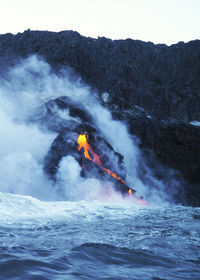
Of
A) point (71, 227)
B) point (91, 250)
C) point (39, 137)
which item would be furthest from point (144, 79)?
point (91, 250)

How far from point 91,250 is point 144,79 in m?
42.0

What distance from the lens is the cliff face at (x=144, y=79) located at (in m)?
34.0

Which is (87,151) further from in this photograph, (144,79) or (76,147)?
(144,79)

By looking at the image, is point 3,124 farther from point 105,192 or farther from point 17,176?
point 105,192

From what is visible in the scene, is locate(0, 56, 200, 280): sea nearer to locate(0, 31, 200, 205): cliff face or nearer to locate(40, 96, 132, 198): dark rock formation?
locate(40, 96, 132, 198): dark rock formation

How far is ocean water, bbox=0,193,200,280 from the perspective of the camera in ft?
14.5

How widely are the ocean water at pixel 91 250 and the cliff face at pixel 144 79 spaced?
24.1 metres

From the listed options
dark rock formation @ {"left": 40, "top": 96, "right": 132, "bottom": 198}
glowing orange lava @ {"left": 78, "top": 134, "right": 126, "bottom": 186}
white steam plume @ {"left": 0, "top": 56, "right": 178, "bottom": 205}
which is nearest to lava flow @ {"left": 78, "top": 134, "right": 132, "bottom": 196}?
glowing orange lava @ {"left": 78, "top": 134, "right": 126, "bottom": 186}

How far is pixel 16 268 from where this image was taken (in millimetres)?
4273

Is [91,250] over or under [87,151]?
under

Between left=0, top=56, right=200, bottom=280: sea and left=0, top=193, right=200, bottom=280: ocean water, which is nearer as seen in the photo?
left=0, top=193, right=200, bottom=280: ocean water

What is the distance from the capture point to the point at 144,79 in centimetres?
4534

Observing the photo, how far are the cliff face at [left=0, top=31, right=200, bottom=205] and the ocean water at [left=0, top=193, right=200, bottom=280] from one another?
79.1 feet

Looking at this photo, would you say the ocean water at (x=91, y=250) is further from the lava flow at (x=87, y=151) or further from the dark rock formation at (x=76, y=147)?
the lava flow at (x=87, y=151)
